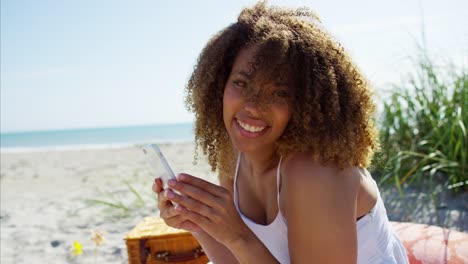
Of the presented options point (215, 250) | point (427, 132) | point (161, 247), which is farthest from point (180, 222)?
point (427, 132)

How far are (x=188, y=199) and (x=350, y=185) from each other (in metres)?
0.50

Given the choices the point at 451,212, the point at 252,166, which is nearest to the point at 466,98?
the point at 451,212

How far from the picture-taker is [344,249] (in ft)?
4.59

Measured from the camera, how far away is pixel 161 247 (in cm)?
271

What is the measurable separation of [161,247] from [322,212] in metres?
1.54

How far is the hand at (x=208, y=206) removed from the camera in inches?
58.0

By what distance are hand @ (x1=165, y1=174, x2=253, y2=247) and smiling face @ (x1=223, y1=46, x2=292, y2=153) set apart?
0.79 feet

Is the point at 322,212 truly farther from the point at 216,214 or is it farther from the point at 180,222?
the point at 180,222

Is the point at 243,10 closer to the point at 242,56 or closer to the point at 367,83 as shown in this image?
the point at 242,56

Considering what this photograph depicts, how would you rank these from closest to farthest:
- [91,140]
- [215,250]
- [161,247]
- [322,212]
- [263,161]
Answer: [322,212] < [263,161] < [215,250] < [161,247] < [91,140]

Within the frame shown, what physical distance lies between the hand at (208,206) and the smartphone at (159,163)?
86mm

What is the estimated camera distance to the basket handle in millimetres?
2699

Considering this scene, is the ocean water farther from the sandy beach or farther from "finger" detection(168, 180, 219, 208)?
"finger" detection(168, 180, 219, 208)

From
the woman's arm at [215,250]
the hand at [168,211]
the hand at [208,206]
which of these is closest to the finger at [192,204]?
the hand at [208,206]
